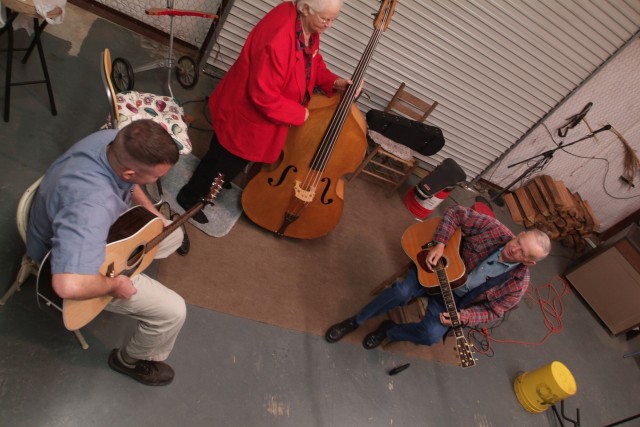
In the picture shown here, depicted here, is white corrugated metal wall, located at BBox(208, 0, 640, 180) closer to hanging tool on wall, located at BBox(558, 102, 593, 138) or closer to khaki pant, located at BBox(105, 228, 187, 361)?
hanging tool on wall, located at BBox(558, 102, 593, 138)

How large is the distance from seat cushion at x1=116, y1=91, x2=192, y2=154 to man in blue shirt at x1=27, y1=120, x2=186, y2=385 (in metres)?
1.02

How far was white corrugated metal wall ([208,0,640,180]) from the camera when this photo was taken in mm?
4086

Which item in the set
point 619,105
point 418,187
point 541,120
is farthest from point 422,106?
point 619,105

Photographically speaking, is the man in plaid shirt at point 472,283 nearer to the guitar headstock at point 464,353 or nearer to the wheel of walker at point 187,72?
the guitar headstock at point 464,353

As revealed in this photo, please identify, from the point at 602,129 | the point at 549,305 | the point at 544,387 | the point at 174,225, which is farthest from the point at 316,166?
the point at 602,129

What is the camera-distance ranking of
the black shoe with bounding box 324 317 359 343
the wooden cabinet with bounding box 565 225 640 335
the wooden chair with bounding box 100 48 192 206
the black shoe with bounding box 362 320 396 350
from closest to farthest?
the wooden chair with bounding box 100 48 192 206 < the black shoe with bounding box 324 317 359 343 < the black shoe with bounding box 362 320 396 350 < the wooden cabinet with bounding box 565 225 640 335

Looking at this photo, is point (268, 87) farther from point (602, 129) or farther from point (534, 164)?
point (602, 129)

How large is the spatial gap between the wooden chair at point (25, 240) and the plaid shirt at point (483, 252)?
242 cm

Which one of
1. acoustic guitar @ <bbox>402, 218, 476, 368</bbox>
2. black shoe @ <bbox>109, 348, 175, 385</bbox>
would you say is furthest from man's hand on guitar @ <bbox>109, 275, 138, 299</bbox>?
acoustic guitar @ <bbox>402, 218, 476, 368</bbox>

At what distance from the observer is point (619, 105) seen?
5.05 metres

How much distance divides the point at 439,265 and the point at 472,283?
28cm

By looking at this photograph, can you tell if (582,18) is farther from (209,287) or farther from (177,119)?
(209,287)

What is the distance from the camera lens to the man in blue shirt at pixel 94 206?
4.64 ft

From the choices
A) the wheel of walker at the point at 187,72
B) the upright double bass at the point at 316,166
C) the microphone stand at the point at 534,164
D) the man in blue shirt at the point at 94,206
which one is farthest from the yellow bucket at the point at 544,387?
the wheel of walker at the point at 187,72
